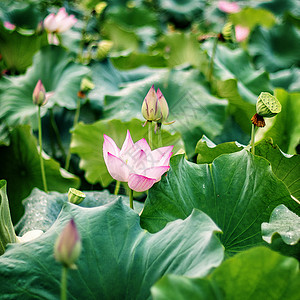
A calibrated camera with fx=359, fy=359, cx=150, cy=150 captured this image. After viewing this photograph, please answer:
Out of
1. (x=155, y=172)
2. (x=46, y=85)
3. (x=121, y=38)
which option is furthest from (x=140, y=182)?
(x=121, y=38)

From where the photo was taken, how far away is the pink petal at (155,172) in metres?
0.77

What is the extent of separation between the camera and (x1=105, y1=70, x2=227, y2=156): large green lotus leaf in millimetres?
1370

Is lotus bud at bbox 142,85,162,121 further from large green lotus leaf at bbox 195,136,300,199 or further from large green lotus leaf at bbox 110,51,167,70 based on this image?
large green lotus leaf at bbox 110,51,167,70

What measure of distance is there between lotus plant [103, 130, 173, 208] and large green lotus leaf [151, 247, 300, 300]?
29 cm

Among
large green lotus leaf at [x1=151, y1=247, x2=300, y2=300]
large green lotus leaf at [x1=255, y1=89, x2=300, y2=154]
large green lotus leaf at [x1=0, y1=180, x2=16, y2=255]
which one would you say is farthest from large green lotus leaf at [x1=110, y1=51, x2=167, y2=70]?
large green lotus leaf at [x1=151, y1=247, x2=300, y2=300]

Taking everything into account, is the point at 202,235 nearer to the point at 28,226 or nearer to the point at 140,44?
the point at 28,226

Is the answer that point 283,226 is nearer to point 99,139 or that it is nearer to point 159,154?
point 159,154

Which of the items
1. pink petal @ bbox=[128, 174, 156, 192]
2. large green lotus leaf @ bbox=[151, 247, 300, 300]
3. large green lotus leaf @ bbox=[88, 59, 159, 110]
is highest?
large green lotus leaf @ bbox=[151, 247, 300, 300]

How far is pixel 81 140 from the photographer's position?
129cm

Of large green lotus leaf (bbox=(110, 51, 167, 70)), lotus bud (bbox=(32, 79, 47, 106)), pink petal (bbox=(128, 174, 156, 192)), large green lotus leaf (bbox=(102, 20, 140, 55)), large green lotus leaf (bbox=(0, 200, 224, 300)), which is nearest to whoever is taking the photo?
large green lotus leaf (bbox=(0, 200, 224, 300))

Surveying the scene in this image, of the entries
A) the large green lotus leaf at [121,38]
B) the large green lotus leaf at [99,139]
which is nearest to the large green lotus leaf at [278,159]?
the large green lotus leaf at [99,139]

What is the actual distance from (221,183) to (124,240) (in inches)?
10.5

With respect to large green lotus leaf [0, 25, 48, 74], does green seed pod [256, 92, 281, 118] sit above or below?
above

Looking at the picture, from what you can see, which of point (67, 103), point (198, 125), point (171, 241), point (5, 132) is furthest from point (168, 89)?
point (171, 241)
